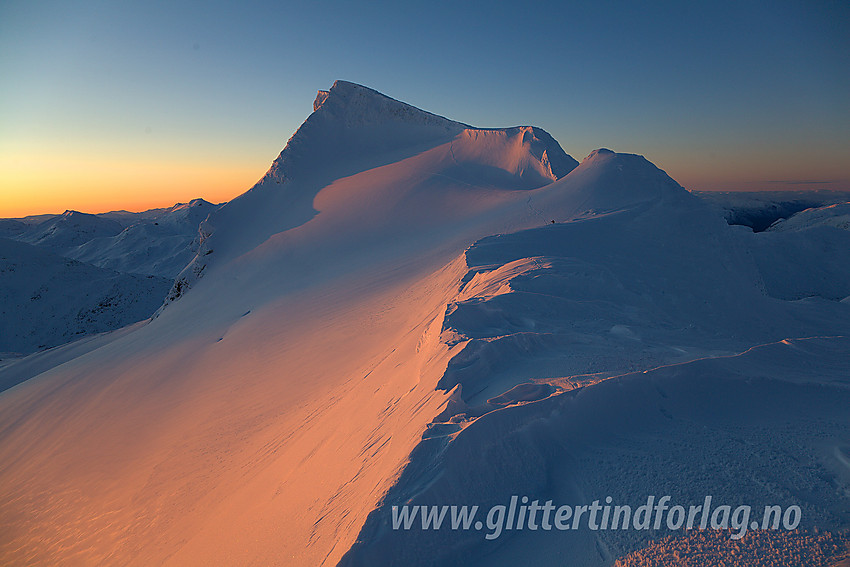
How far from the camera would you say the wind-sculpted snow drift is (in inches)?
89.4

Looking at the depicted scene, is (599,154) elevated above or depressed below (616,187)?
above

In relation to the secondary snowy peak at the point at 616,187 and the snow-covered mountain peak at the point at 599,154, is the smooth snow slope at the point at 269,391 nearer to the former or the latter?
the secondary snowy peak at the point at 616,187

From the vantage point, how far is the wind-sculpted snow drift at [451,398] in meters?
2.27

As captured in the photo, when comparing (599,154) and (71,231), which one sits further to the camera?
(71,231)

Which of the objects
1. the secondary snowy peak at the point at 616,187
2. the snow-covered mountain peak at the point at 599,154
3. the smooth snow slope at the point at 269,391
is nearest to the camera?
the smooth snow slope at the point at 269,391

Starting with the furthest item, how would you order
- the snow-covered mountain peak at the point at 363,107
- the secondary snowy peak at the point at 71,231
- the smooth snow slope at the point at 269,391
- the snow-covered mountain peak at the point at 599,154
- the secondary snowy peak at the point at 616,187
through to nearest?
the secondary snowy peak at the point at 71,231, the snow-covered mountain peak at the point at 363,107, the snow-covered mountain peak at the point at 599,154, the secondary snowy peak at the point at 616,187, the smooth snow slope at the point at 269,391

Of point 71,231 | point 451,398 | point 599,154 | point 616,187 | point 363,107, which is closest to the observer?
point 451,398

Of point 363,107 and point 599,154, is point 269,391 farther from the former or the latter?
point 363,107

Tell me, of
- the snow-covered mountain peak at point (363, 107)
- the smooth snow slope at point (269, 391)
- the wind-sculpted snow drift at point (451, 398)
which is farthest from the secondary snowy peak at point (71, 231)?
the wind-sculpted snow drift at point (451, 398)

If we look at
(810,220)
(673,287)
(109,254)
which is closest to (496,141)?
(673,287)

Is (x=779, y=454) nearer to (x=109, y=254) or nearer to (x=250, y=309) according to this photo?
(x=250, y=309)

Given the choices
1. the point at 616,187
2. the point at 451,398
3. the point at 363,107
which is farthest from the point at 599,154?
the point at 363,107

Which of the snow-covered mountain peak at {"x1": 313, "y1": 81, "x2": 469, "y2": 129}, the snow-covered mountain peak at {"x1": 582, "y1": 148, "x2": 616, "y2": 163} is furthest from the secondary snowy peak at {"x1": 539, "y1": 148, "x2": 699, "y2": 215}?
the snow-covered mountain peak at {"x1": 313, "y1": 81, "x2": 469, "y2": 129}

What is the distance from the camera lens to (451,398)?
295 cm
